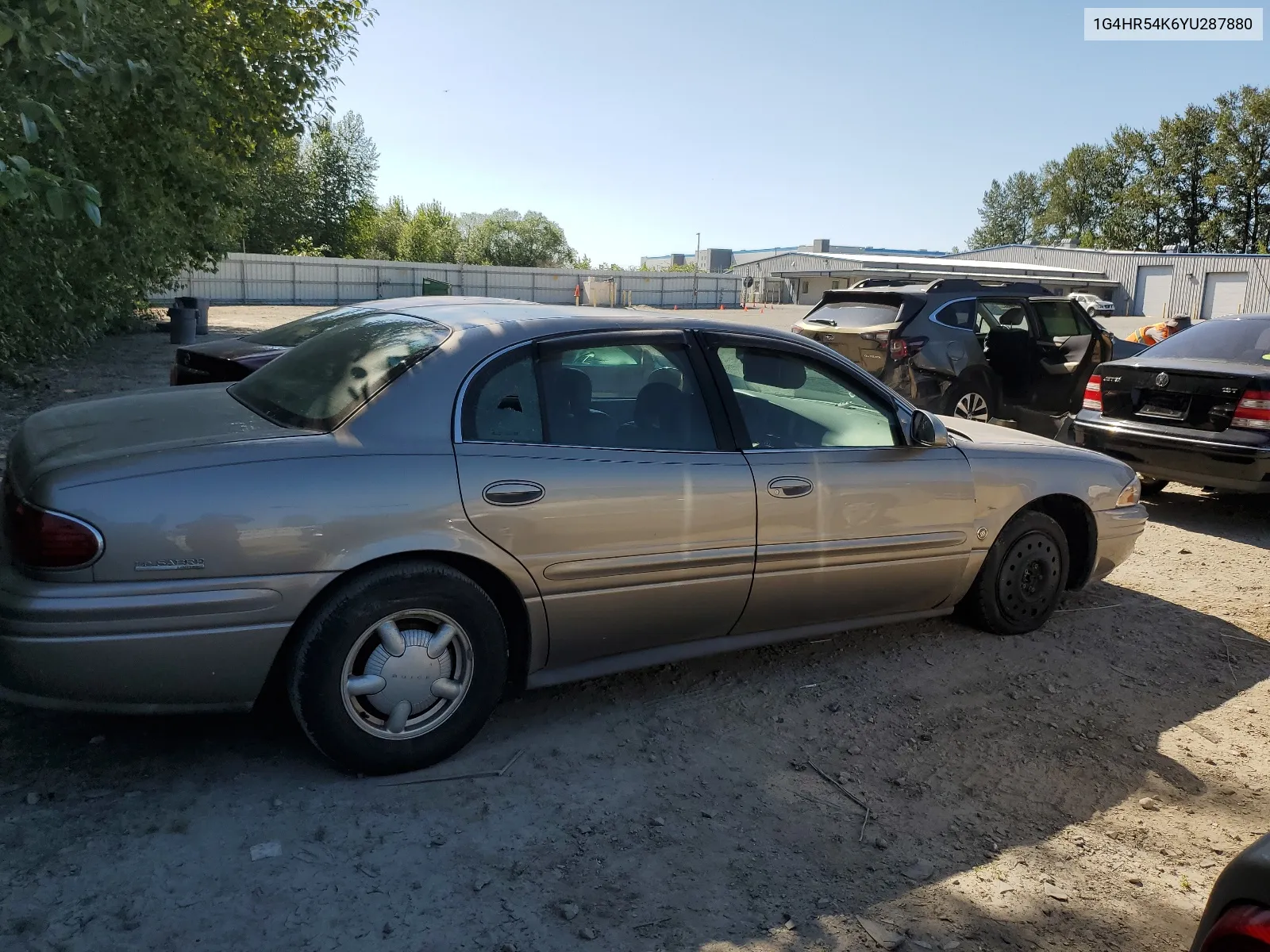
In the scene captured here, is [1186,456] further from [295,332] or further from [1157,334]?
[1157,334]

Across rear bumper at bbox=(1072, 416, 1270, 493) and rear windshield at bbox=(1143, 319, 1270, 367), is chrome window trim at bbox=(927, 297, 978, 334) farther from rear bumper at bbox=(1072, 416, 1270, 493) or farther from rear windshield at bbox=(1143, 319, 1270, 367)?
rear bumper at bbox=(1072, 416, 1270, 493)

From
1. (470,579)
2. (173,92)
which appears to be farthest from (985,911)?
(173,92)

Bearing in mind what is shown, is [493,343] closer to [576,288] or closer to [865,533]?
[865,533]

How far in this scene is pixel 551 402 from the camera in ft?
12.5

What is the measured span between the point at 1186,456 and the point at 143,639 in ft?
23.8

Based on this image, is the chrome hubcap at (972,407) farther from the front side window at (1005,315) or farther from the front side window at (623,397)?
the front side window at (623,397)

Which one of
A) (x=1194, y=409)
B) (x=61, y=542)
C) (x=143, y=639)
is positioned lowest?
(x=143, y=639)

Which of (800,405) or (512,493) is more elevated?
(800,405)

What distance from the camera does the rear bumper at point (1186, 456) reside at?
7.27 metres

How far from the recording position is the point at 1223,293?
4706 cm

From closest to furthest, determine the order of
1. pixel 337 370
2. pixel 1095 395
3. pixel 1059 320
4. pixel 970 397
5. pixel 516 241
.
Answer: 1. pixel 337 370
2. pixel 1095 395
3. pixel 970 397
4. pixel 1059 320
5. pixel 516 241

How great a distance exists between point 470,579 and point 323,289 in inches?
1844

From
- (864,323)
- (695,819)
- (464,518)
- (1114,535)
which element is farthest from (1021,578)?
(864,323)

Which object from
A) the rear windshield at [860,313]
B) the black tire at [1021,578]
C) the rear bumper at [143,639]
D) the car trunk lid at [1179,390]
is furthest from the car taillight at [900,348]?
the rear bumper at [143,639]
